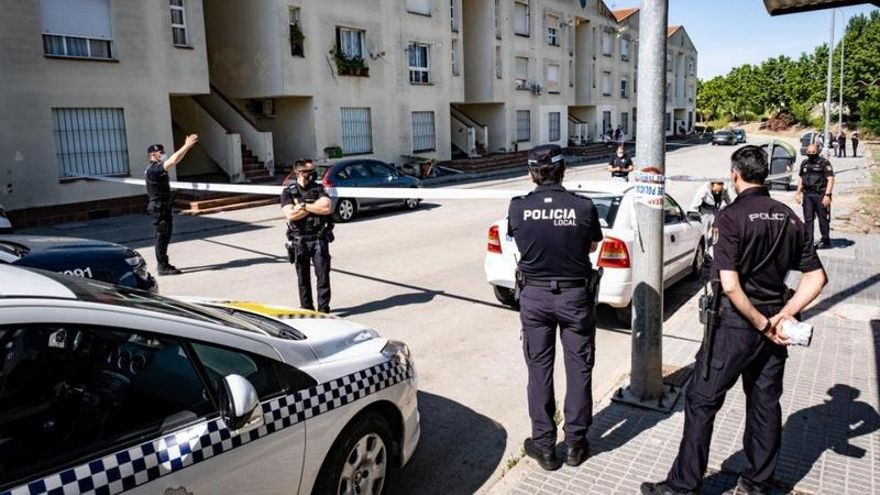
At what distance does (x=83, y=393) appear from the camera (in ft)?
8.14

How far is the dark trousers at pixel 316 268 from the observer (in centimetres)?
720

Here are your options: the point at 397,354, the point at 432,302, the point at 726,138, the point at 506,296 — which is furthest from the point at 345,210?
the point at 726,138

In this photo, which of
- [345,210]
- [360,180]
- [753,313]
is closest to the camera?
[753,313]

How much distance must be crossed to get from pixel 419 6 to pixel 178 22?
1173 centimetres

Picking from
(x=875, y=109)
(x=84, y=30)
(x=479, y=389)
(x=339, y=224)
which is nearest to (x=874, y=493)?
(x=479, y=389)

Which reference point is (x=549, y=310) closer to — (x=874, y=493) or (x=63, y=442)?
(x=874, y=493)

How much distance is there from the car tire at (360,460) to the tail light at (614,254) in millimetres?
3883

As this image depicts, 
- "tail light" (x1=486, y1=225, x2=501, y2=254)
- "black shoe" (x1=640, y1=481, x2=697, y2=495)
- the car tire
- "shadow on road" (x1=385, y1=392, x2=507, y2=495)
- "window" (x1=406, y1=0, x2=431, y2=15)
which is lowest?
"shadow on road" (x1=385, y1=392, x2=507, y2=495)

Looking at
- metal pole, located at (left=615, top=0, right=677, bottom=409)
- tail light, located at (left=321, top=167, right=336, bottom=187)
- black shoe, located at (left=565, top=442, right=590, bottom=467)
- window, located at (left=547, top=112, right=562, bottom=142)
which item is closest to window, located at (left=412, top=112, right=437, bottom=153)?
window, located at (left=547, top=112, right=562, bottom=142)

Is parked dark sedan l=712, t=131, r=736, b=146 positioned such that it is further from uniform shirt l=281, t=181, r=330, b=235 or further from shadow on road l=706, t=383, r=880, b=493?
shadow on road l=706, t=383, r=880, b=493

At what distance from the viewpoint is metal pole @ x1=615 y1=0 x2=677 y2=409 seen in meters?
4.65

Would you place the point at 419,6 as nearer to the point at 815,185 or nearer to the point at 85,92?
the point at 85,92

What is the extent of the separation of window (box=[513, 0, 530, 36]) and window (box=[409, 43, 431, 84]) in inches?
351

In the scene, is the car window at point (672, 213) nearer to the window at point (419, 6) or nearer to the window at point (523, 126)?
the window at point (419, 6)
